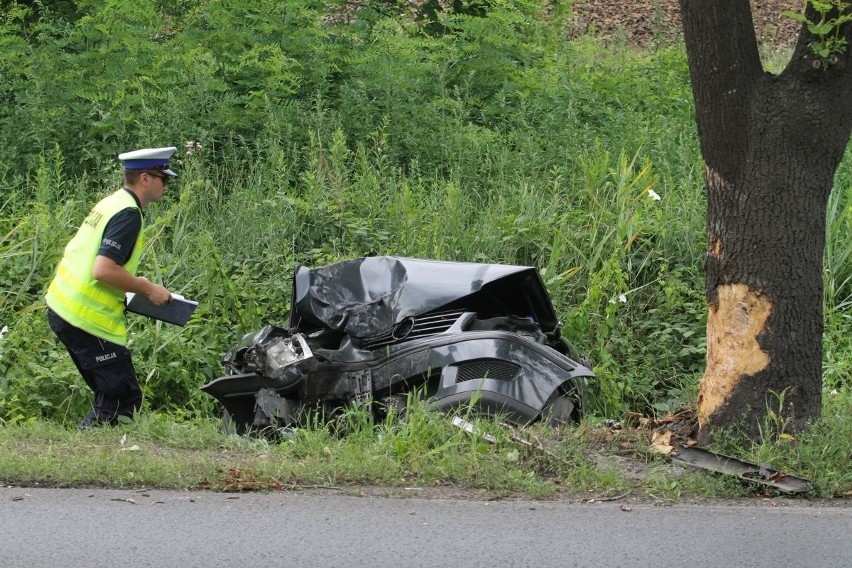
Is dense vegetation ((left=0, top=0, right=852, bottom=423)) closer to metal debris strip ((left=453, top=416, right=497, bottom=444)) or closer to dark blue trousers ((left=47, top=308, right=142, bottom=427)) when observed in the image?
dark blue trousers ((left=47, top=308, right=142, bottom=427))

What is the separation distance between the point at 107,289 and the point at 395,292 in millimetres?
1669

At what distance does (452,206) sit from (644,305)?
74.0 inches

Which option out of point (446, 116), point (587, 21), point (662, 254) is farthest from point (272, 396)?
point (587, 21)

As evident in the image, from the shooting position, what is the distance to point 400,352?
18.6 feet

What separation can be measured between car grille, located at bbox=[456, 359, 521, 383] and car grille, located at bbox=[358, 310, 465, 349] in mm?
311

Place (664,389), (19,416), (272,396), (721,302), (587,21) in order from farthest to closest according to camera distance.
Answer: (587,21) < (664,389) < (19,416) < (272,396) < (721,302)

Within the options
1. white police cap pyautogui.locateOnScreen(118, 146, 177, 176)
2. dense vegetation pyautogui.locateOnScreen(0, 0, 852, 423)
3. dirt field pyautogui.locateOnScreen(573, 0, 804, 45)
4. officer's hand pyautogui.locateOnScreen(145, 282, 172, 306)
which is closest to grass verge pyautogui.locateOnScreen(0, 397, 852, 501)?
officer's hand pyautogui.locateOnScreen(145, 282, 172, 306)

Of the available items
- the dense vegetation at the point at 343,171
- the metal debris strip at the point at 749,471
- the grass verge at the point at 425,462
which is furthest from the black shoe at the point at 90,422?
the metal debris strip at the point at 749,471

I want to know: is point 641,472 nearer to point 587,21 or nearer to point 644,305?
point 644,305

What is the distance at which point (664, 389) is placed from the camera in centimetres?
783

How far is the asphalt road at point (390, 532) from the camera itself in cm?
413

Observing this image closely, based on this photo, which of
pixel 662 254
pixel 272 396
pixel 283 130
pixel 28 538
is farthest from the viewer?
pixel 283 130

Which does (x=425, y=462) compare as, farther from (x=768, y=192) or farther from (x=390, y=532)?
(x=768, y=192)

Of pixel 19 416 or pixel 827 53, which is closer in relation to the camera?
pixel 827 53
